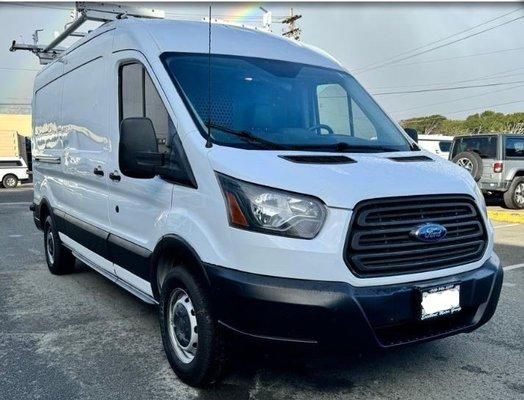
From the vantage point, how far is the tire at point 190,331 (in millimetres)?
2992

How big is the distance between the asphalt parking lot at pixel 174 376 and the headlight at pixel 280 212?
96 cm

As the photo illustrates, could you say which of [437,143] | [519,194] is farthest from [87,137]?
[437,143]

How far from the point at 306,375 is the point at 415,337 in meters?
0.84

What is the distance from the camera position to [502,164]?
12938 mm

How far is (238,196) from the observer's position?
109 inches

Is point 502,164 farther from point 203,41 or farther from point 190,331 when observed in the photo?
point 190,331

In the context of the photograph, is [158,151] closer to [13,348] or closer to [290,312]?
[290,312]

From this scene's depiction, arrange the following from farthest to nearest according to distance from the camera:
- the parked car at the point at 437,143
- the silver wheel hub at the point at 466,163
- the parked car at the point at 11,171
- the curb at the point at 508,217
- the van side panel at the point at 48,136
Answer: the parked car at the point at 437,143, the parked car at the point at 11,171, the silver wheel hub at the point at 466,163, the curb at the point at 508,217, the van side panel at the point at 48,136

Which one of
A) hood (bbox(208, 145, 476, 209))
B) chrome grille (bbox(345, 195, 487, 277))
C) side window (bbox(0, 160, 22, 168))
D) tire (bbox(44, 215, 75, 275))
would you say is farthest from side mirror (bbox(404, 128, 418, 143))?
side window (bbox(0, 160, 22, 168))

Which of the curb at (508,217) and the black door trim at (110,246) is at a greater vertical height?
the black door trim at (110,246)

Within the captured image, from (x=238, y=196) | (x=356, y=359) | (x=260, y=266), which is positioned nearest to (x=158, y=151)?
(x=238, y=196)

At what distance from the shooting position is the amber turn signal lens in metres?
2.75

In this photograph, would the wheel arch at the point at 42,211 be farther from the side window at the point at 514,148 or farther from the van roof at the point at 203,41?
the side window at the point at 514,148

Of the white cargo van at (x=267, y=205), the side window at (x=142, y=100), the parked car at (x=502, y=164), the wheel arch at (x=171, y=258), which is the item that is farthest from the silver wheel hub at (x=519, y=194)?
the wheel arch at (x=171, y=258)
